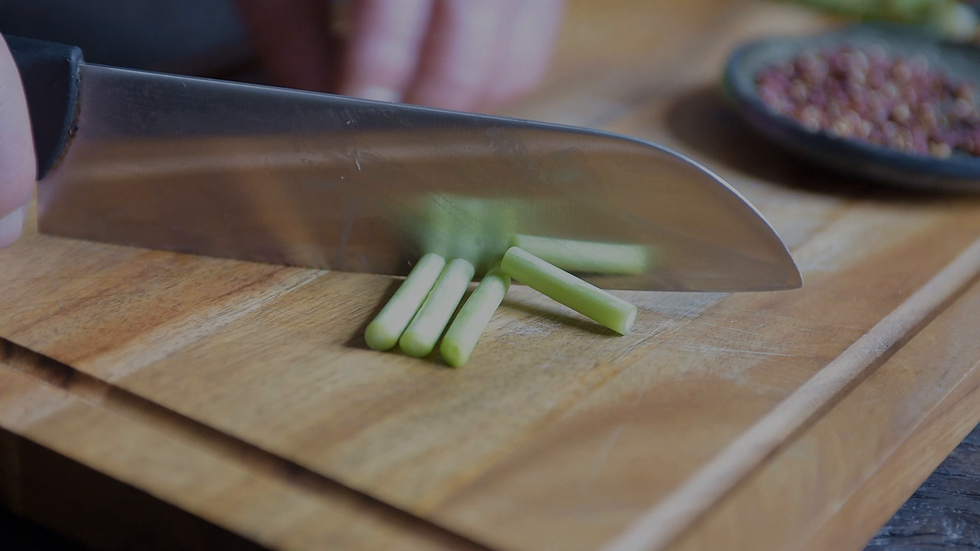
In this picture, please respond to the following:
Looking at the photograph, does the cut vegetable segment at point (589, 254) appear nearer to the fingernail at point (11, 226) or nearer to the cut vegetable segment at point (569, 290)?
the cut vegetable segment at point (569, 290)

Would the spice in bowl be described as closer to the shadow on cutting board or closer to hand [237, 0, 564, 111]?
the shadow on cutting board

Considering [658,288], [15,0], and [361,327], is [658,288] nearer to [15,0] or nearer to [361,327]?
[361,327]

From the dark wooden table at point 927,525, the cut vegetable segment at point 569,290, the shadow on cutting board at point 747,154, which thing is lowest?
the dark wooden table at point 927,525

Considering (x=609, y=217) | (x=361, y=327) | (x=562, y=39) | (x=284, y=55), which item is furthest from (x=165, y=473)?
(x=562, y=39)

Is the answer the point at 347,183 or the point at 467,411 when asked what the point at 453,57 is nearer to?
the point at 347,183

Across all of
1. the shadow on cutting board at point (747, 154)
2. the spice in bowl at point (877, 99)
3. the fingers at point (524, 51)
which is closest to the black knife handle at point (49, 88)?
the fingers at point (524, 51)

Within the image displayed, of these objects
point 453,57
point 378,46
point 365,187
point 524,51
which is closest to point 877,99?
point 524,51

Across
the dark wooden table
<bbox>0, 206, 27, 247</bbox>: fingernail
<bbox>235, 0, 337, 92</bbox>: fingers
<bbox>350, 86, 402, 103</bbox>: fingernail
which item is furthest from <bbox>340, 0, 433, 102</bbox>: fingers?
the dark wooden table
